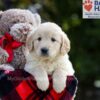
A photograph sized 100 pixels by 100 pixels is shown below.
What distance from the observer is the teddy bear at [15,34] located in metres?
4.29

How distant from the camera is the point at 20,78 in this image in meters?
4.13

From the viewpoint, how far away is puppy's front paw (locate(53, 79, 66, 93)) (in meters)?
4.07

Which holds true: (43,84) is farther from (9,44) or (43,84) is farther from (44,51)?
(9,44)

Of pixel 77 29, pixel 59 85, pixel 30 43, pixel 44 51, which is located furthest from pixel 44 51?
pixel 77 29

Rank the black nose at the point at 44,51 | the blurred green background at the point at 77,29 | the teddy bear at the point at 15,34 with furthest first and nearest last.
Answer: the blurred green background at the point at 77,29
the teddy bear at the point at 15,34
the black nose at the point at 44,51

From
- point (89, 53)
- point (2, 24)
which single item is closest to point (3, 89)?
point (2, 24)

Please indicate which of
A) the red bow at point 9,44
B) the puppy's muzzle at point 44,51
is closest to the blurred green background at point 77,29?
the red bow at point 9,44

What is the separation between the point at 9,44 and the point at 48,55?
1.21 ft

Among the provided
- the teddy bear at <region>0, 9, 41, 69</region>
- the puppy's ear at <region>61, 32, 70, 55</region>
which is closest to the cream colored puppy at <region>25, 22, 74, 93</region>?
the puppy's ear at <region>61, 32, 70, 55</region>

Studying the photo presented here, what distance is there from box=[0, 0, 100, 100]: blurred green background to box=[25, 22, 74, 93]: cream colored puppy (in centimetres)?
776

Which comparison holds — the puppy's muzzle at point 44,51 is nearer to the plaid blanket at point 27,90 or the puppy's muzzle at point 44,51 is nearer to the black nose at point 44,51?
the black nose at point 44,51

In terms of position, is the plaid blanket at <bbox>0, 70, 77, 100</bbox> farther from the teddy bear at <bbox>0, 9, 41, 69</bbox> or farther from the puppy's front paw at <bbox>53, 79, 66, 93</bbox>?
the teddy bear at <bbox>0, 9, 41, 69</bbox>

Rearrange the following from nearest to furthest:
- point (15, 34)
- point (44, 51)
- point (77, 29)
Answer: point (44, 51) → point (15, 34) → point (77, 29)

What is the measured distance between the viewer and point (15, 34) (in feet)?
14.1
